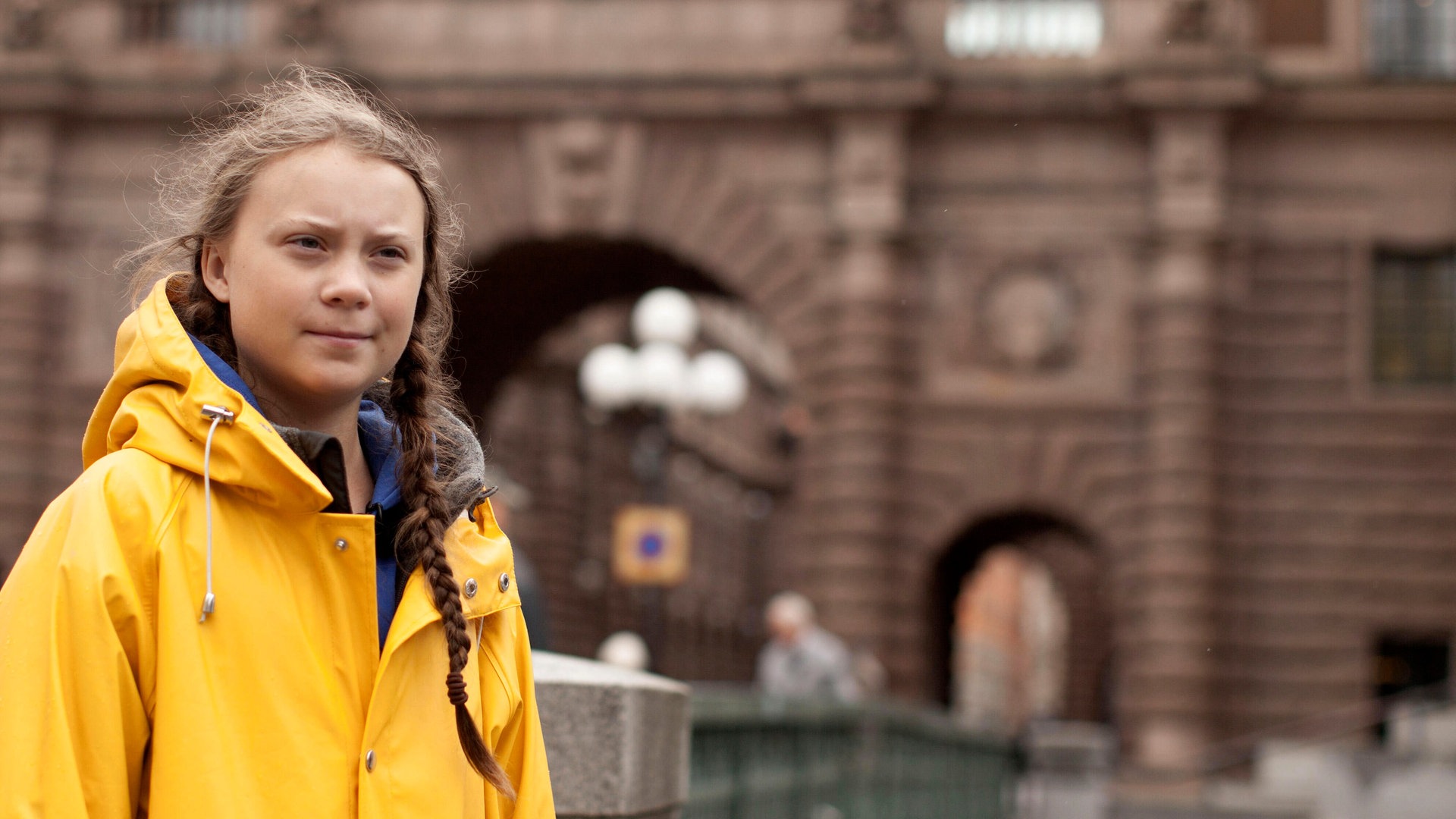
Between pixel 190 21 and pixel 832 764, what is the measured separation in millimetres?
17888

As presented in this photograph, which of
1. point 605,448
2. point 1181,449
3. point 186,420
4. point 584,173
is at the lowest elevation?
point 186,420

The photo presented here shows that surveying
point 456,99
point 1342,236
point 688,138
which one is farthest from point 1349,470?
point 456,99

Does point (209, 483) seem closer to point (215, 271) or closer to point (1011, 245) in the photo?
point (215, 271)

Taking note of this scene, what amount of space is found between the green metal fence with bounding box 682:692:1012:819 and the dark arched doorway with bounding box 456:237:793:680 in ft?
6.65

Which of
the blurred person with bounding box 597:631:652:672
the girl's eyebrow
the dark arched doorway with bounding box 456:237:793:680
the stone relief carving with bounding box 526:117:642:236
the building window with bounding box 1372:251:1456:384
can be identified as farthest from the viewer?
the dark arched doorway with bounding box 456:237:793:680

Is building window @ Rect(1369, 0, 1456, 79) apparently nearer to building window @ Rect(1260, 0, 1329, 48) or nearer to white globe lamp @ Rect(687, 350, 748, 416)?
building window @ Rect(1260, 0, 1329, 48)

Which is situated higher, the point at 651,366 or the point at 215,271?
the point at 651,366

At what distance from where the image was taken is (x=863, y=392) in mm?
22656

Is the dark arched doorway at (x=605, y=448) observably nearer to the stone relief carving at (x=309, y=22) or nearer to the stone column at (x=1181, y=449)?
the stone relief carving at (x=309, y=22)

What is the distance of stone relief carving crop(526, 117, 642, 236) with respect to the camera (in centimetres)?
2339

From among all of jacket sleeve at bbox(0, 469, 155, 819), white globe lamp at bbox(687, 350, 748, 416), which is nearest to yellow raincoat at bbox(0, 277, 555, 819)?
jacket sleeve at bbox(0, 469, 155, 819)

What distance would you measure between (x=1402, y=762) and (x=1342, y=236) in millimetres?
8229

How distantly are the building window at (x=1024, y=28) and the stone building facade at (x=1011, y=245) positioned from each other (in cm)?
8

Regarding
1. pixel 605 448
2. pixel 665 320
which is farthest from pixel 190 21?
pixel 605 448
